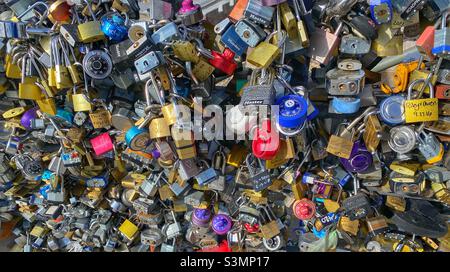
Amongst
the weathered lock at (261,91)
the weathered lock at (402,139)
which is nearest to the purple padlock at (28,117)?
the weathered lock at (261,91)

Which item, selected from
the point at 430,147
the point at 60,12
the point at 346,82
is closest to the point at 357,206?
the point at 430,147

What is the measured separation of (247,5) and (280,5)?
154 mm

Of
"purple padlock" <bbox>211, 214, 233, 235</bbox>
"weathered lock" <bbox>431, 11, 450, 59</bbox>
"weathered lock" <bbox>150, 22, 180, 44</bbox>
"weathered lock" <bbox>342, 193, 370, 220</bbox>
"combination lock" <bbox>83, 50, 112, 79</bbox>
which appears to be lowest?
"purple padlock" <bbox>211, 214, 233, 235</bbox>

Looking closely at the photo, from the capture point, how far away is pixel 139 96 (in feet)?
6.98

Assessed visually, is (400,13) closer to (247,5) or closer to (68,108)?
(247,5)

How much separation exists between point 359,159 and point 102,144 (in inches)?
59.3

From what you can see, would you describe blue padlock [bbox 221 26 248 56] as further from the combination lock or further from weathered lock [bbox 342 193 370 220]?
weathered lock [bbox 342 193 370 220]

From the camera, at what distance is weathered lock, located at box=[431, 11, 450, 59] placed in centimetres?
149

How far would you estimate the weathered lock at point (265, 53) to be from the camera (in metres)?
1.60

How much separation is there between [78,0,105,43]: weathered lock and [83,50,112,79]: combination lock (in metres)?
0.08

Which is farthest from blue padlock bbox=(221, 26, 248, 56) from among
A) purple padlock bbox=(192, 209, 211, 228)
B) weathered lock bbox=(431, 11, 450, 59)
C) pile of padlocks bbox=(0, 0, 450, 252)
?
purple padlock bbox=(192, 209, 211, 228)

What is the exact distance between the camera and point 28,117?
2240 mm

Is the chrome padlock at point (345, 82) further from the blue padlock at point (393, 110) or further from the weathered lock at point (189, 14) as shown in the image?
the weathered lock at point (189, 14)
